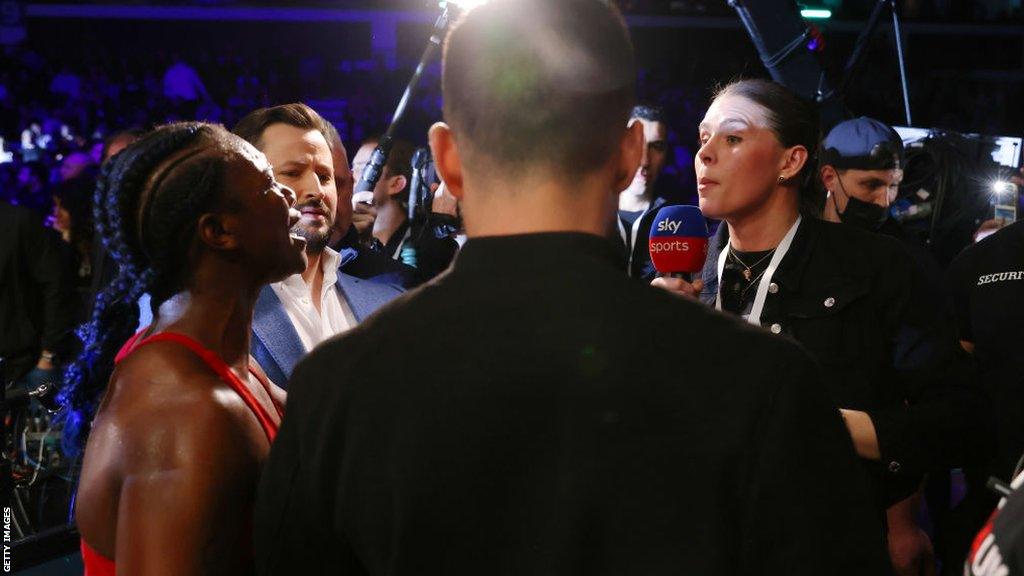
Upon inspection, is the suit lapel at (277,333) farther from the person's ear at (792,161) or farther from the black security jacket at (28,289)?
the black security jacket at (28,289)

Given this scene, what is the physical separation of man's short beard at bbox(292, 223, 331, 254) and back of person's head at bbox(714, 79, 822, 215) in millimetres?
1090

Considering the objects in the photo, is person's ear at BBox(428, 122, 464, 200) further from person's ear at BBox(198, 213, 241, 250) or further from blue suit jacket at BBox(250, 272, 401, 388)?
blue suit jacket at BBox(250, 272, 401, 388)

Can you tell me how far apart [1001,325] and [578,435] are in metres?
2.76

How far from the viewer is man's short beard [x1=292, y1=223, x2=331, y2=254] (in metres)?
2.58

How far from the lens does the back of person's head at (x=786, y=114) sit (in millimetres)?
2615

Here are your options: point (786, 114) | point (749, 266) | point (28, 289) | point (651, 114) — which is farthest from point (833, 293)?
point (28, 289)

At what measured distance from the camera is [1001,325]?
3412mm

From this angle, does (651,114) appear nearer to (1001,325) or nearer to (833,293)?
(1001,325)

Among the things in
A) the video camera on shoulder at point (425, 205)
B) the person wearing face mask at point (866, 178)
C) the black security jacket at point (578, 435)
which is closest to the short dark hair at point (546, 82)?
the black security jacket at point (578, 435)

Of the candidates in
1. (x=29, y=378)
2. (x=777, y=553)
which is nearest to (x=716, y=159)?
(x=777, y=553)

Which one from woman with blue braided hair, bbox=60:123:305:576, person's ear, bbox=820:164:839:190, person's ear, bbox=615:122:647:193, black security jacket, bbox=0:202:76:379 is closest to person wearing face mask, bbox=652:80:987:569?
woman with blue braided hair, bbox=60:123:305:576

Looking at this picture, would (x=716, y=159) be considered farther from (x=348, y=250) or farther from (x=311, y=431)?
(x=311, y=431)

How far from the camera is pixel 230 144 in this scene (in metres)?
1.77

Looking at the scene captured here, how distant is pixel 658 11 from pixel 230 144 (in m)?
14.7
